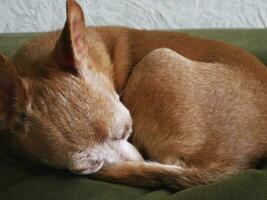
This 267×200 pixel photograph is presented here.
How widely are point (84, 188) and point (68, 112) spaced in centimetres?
28

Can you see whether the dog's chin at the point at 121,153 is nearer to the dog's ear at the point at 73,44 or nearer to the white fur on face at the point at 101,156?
the white fur on face at the point at 101,156

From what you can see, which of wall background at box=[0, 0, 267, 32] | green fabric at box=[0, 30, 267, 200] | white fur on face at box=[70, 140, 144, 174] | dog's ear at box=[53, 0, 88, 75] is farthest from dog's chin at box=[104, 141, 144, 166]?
wall background at box=[0, 0, 267, 32]

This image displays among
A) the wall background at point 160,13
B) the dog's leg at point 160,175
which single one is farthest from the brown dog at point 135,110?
the wall background at point 160,13

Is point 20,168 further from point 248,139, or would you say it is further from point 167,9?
point 167,9

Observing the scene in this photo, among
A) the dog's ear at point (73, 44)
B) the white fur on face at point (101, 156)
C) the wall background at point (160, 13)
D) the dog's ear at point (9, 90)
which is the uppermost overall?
the dog's ear at point (73, 44)

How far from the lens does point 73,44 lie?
1927 mm

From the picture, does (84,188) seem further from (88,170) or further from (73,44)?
(73,44)

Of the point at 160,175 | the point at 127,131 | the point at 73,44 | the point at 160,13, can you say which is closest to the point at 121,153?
the point at 127,131

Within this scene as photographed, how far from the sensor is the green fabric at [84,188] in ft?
5.94

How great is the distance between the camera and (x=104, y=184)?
6.43ft

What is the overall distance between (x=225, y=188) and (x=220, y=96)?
46 centimetres

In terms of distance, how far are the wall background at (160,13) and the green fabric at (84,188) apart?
157 centimetres

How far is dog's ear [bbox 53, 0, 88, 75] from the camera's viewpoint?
186cm

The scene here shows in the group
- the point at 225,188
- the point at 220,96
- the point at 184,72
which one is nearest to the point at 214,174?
the point at 225,188
